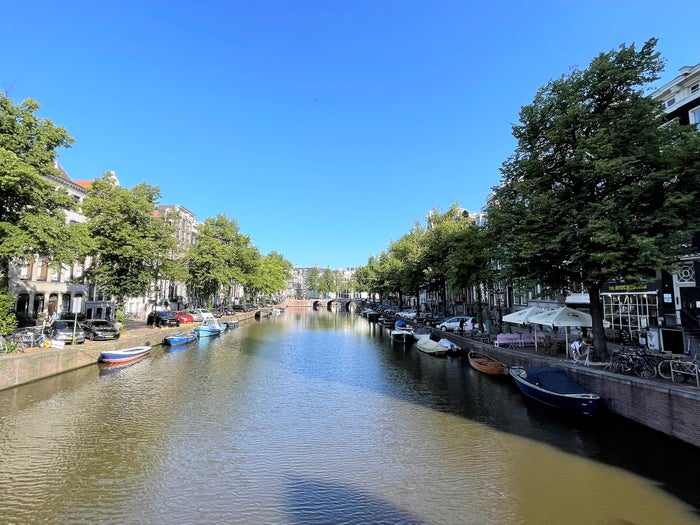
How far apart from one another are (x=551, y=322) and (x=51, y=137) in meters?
30.9

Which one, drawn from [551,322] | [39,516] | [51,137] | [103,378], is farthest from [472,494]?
[51,137]

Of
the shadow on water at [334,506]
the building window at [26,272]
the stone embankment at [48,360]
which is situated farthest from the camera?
the building window at [26,272]

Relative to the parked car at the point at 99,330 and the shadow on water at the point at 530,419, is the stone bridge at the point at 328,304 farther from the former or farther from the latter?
the shadow on water at the point at 530,419

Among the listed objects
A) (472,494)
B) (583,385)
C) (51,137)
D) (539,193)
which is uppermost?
(51,137)

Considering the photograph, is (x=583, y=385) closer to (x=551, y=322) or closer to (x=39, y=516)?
(x=551, y=322)

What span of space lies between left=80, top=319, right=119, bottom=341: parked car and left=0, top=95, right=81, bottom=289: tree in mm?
6703

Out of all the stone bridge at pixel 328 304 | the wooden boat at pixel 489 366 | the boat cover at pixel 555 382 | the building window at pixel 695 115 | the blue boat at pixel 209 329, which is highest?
the building window at pixel 695 115

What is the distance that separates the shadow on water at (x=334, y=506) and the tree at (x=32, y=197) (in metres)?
20.0

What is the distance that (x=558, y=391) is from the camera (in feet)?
55.6

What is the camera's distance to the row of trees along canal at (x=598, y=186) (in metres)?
16.5

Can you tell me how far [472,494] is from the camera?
405 inches

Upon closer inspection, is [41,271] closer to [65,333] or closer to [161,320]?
[161,320]

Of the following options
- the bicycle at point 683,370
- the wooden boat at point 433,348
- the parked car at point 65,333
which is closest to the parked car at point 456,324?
the wooden boat at point 433,348

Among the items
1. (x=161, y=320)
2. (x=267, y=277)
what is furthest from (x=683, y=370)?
(x=267, y=277)
